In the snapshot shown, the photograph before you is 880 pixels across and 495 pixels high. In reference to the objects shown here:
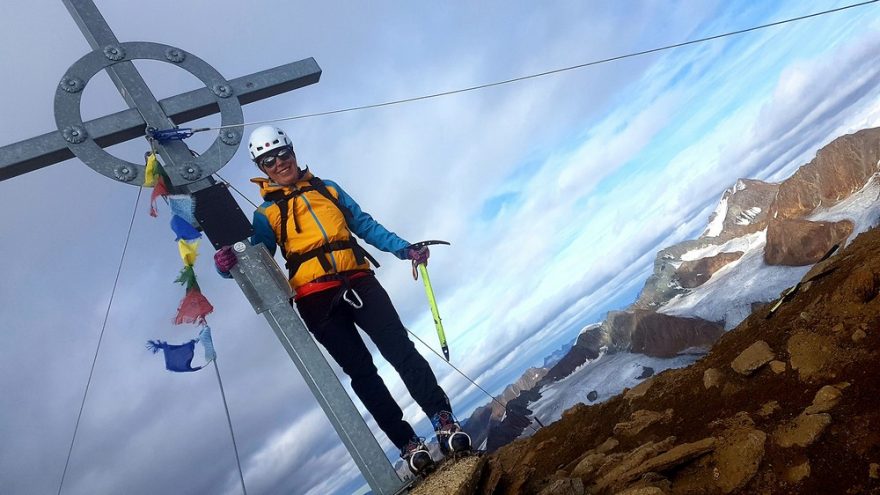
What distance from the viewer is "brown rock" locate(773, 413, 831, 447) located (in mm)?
3277

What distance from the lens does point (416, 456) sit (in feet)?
17.5

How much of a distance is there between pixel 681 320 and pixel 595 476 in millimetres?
97072

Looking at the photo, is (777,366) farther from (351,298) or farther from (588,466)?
(351,298)

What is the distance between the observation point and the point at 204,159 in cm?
611

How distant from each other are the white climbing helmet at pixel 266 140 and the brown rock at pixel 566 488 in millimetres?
4572

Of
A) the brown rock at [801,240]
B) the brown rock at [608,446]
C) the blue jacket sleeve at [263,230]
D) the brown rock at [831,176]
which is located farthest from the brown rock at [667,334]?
the blue jacket sleeve at [263,230]

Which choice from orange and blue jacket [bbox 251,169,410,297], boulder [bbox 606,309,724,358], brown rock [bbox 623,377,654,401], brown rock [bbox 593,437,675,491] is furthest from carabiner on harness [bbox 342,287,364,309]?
boulder [bbox 606,309,724,358]

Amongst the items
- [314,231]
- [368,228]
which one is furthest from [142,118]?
[368,228]

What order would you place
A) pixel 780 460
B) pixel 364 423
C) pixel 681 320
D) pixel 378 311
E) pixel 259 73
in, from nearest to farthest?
1. pixel 780 460
2. pixel 364 423
3. pixel 378 311
4. pixel 259 73
5. pixel 681 320

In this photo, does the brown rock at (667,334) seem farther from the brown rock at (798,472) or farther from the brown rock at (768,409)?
the brown rock at (798,472)

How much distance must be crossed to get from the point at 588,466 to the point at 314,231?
349 centimetres

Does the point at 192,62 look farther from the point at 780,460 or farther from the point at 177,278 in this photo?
the point at 780,460

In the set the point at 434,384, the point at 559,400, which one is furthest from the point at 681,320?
the point at 434,384

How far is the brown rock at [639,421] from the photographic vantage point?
4.83m
